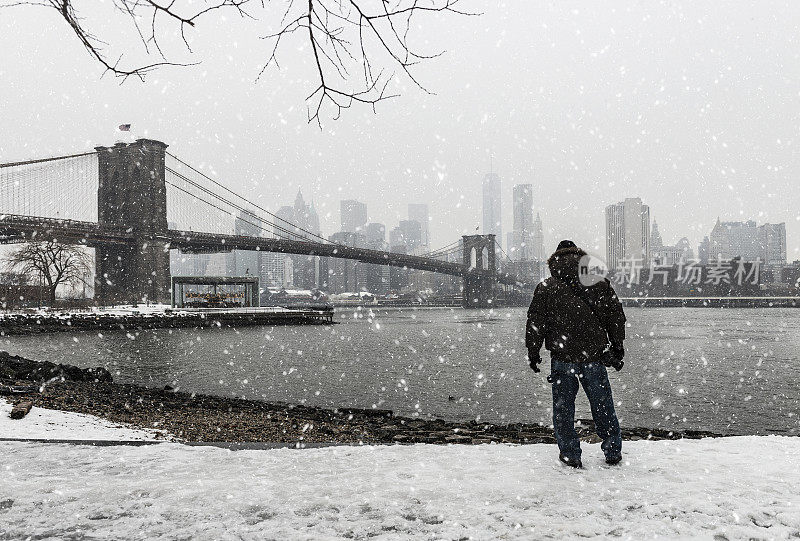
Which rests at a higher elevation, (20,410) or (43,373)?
(20,410)

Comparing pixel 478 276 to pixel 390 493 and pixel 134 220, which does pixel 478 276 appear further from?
pixel 390 493

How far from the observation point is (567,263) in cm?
424

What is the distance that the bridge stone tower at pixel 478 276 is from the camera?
274 feet

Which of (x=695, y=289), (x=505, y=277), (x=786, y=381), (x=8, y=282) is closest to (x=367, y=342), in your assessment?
(x=786, y=381)

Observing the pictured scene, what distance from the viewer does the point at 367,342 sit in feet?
116

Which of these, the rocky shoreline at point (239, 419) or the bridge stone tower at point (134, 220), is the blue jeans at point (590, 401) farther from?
the bridge stone tower at point (134, 220)

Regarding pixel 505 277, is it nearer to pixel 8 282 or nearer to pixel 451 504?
pixel 8 282

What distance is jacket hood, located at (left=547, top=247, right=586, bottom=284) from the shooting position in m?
4.24

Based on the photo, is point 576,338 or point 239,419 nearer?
point 576,338

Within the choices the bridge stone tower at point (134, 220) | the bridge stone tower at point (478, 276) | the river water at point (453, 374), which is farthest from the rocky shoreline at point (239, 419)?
the bridge stone tower at point (478, 276)

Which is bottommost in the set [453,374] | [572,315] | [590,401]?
[453,374]

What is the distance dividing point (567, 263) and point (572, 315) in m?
0.38

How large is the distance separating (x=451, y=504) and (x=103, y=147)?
67672 millimetres

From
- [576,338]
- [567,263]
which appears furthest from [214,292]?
[576,338]
